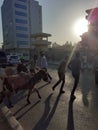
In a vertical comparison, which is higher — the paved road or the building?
the building

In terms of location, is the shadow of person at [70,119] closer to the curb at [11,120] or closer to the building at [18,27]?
the curb at [11,120]

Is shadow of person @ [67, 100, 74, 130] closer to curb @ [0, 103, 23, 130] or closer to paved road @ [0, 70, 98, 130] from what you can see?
paved road @ [0, 70, 98, 130]

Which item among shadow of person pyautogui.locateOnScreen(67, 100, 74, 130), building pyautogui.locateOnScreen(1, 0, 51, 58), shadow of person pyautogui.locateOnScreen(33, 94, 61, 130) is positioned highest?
building pyautogui.locateOnScreen(1, 0, 51, 58)

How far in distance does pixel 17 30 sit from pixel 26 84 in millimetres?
91733

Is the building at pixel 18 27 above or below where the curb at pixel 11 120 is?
above

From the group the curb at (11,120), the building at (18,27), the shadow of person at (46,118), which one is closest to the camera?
the curb at (11,120)

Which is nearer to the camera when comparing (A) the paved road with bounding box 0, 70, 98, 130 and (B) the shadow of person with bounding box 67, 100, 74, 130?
(B) the shadow of person with bounding box 67, 100, 74, 130

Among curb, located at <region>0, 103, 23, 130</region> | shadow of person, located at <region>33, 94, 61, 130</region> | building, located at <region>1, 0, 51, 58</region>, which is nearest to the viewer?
curb, located at <region>0, 103, 23, 130</region>

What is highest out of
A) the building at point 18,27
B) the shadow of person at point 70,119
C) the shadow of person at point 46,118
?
the building at point 18,27

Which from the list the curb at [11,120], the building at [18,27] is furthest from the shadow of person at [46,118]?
the building at [18,27]

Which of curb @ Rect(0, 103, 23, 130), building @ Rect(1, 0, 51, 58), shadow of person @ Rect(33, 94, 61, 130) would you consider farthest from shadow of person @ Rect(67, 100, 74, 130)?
building @ Rect(1, 0, 51, 58)

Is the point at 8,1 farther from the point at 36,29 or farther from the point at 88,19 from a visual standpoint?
the point at 88,19

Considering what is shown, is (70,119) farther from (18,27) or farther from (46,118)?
(18,27)

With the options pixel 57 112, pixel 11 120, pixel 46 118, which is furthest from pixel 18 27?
pixel 11 120
